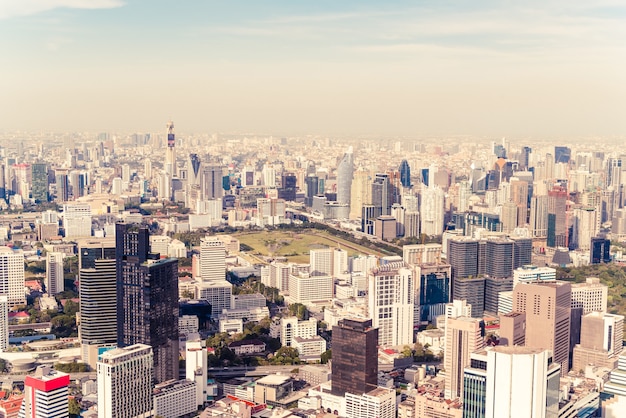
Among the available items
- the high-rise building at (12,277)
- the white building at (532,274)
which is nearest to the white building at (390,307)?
the white building at (532,274)

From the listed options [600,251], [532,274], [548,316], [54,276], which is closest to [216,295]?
[54,276]

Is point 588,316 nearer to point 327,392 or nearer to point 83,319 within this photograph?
point 327,392

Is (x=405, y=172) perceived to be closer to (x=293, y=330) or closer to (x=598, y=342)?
(x=293, y=330)

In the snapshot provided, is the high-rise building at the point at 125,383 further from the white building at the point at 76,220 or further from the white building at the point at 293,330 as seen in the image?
the white building at the point at 76,220

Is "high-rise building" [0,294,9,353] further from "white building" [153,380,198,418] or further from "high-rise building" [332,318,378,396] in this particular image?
"high-rise building" [332,318,378,396]

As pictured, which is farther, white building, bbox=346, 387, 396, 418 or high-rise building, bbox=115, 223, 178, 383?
high-rise building, bbox=115, 223, 178, 383

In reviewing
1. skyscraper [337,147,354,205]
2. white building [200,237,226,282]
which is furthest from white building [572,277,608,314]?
skyscraper [337,147,354,205]
